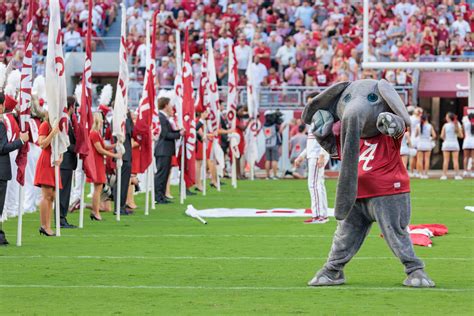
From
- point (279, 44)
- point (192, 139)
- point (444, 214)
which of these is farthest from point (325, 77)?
point (444, 214)

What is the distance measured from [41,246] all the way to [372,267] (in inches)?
168

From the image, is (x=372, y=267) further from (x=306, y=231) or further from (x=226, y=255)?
(x=306, y=231)

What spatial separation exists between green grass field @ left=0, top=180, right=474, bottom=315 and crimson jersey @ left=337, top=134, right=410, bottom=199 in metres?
0.88

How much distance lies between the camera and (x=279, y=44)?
3716 cm

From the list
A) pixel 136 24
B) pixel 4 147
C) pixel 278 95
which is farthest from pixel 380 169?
pixel 136 24

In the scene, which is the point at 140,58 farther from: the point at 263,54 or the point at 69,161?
the point at 69,161

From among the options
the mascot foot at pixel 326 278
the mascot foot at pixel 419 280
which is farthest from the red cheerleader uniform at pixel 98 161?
the mascot foot at pixel 419 280

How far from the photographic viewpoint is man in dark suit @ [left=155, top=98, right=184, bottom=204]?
2253cm

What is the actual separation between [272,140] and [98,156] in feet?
49.1

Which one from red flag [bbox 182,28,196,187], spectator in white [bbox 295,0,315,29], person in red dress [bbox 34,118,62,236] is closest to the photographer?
person in red dress [bbox 34,118,62,236]

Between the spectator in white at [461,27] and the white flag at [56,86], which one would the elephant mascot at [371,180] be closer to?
the white flag at [56,86]

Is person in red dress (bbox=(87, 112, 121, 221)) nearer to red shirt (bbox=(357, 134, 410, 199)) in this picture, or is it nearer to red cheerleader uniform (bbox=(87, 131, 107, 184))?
red cheerleader uniform (bbox=(87, 131, 107, 184))

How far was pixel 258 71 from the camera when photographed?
117 feet

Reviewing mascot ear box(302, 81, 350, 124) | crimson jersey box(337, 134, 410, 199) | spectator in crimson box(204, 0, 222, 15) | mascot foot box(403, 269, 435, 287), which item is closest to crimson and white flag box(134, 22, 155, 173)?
mascot ear box(302, 81, 350, 124)
